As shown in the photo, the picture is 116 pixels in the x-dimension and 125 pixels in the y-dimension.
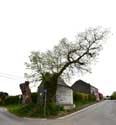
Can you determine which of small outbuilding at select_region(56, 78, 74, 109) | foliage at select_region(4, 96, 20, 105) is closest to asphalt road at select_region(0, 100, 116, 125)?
small outbuilding at select_region(56, 78, 74, 109)

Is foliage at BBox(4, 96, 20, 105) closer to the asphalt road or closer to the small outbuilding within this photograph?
the small outbuilding

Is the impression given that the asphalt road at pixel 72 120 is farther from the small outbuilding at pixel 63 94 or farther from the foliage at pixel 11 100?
the foliage at pixel 11 100

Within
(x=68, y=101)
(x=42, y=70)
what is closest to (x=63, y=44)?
(x=42, y=70)

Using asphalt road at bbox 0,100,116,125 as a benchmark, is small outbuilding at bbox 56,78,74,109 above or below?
above

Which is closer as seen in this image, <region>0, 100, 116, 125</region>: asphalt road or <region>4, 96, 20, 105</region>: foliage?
<region>0, 100, 116, 125</region>: asphalt road

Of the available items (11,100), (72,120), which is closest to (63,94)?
(11,100)

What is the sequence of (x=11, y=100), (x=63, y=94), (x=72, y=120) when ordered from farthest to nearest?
(x=11, y=100) < (x=63, y=94) < (x=72, y=120)

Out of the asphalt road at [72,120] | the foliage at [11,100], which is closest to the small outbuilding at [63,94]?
the foliage at [11,100]

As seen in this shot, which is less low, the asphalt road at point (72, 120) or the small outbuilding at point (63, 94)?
the small outbuilding at point (63, 94)

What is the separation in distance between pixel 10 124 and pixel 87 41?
22921 millimetres

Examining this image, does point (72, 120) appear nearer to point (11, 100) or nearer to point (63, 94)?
point (63, 94)

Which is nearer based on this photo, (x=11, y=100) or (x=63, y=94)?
(x=63, y=94)

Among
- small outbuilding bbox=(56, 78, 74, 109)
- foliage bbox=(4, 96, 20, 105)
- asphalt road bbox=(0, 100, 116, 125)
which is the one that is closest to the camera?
asphalt road bbox=(0, 100, 116, 125)

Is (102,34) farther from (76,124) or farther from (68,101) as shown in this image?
(76,124)
